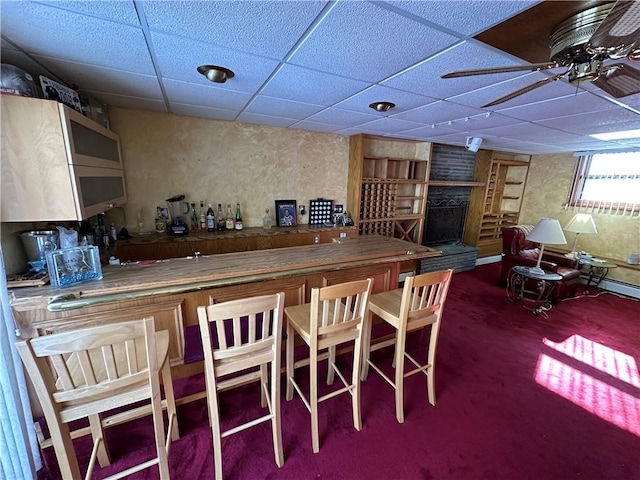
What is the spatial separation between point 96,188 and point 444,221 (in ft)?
17.6

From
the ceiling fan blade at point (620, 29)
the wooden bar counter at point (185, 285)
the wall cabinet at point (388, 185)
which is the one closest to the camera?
the ceiling fan blade at point (620, 29)

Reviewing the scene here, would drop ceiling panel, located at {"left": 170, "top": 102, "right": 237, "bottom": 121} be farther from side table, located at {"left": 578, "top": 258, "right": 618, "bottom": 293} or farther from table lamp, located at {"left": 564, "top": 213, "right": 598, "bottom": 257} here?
side table, located at {"left": 578, "top": 258, "right": 618, "bottom": 293}

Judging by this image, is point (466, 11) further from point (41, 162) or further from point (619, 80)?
point (41, 162)

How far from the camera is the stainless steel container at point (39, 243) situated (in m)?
1.61

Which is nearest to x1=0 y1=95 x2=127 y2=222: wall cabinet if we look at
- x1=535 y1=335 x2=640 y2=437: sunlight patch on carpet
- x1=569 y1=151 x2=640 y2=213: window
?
x1=535 y1=335 x2=640 y2=437: sunlight patch on carpet

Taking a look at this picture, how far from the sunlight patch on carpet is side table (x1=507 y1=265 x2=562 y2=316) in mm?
755

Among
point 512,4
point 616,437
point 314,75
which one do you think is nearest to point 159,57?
point 314,75

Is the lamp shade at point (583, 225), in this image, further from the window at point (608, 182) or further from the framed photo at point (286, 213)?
the framed photo at point (286, 213)

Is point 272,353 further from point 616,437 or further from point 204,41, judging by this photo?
point 616,437

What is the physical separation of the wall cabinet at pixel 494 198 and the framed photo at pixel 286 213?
3991mm

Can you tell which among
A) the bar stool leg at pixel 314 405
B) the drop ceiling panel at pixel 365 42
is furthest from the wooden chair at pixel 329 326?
the drop ceiling panel at pixel 365 42

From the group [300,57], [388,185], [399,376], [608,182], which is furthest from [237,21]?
[608,182]

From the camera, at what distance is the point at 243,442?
1673mm

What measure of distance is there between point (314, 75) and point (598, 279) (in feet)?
19.9
